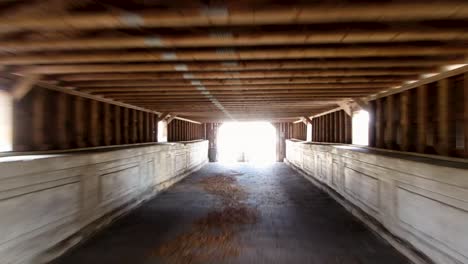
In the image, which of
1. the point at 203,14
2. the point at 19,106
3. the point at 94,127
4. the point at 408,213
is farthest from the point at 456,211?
the point at 94,127

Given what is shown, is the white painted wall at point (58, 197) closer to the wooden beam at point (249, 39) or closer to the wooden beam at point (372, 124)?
the wooden beam at point (249, 39)

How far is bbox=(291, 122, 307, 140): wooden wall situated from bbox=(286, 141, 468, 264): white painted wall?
32.2ft

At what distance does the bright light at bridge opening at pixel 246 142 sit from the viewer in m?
22.2

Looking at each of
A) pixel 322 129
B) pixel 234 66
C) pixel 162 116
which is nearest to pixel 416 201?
pixel 234 66

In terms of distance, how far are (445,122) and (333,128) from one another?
5.57 meters

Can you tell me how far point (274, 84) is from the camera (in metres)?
5.15

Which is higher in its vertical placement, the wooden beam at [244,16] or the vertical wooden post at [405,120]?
the wooden beam at [244,16]

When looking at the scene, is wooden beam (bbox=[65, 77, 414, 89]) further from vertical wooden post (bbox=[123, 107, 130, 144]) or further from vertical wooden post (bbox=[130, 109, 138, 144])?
vertical wooden post (bbox=[130, 109, 138, 144])

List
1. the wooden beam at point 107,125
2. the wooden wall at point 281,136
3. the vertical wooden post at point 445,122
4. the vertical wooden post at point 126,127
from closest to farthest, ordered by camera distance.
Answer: the vertical wooden post at point 445,122
the wooden beam at point 107,125
the vertical wooden post at point 126,127
the wooden wall at point 281,136

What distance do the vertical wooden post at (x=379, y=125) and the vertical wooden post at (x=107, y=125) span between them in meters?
6.33

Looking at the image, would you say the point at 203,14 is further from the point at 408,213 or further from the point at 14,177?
the point at 408,213

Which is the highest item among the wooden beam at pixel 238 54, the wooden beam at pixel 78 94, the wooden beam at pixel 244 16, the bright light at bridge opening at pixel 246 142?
the wooden beam at pixel 244 16

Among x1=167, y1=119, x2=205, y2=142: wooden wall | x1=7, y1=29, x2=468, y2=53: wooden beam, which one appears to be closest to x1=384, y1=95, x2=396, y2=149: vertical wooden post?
x1=7, y1=29, x2=468, y2=53: wooden beam

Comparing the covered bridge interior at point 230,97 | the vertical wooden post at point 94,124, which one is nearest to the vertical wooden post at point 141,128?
the covered bridge interior at point 230,97
